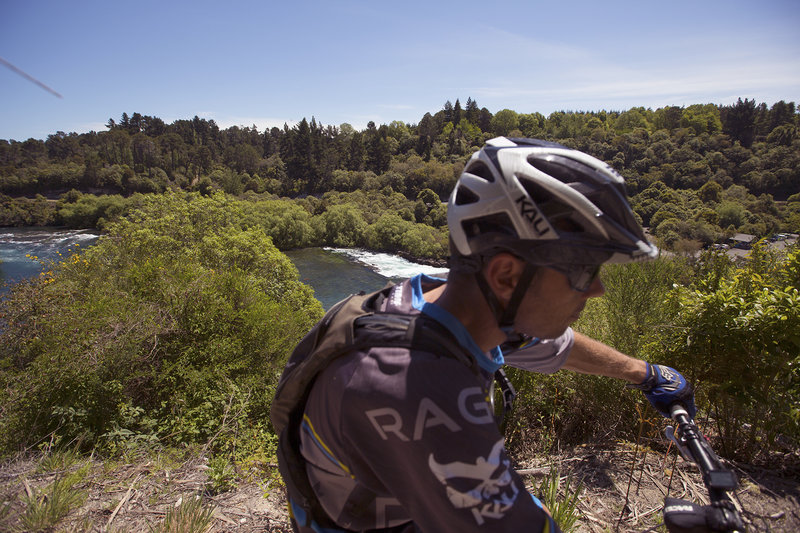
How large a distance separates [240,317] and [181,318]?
1804 mm

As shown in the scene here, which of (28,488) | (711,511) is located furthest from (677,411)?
(28,488)

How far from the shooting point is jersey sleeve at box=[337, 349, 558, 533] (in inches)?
42.7

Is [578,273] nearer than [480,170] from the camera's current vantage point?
Yes

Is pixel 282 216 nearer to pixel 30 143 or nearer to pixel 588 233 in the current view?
pixel 588 233

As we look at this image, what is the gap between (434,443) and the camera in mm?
1086

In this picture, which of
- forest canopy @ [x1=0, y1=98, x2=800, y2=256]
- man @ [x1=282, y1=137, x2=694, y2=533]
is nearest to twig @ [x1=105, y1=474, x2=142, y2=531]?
man @ [x1=282, y1=137, x2=694, y2=533]

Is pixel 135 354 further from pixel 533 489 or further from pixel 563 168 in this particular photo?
pixel 563 168

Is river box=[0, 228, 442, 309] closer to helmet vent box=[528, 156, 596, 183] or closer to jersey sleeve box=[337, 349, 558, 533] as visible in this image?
helmet vent box=[528, 156, 596, 183]

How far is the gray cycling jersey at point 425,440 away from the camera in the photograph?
1085 millimetres

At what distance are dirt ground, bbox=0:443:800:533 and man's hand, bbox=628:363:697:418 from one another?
3.14 ft

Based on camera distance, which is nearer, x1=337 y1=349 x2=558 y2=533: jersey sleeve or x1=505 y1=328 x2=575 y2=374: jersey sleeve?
x1=337 y1=349 x2=558 y2=533: jersey sleeve

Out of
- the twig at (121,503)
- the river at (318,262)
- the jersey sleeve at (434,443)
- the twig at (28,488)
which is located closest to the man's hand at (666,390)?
the jersey sleeve at (434,443)

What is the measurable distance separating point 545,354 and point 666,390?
844mm

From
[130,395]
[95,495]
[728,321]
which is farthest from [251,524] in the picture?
[130,395]
